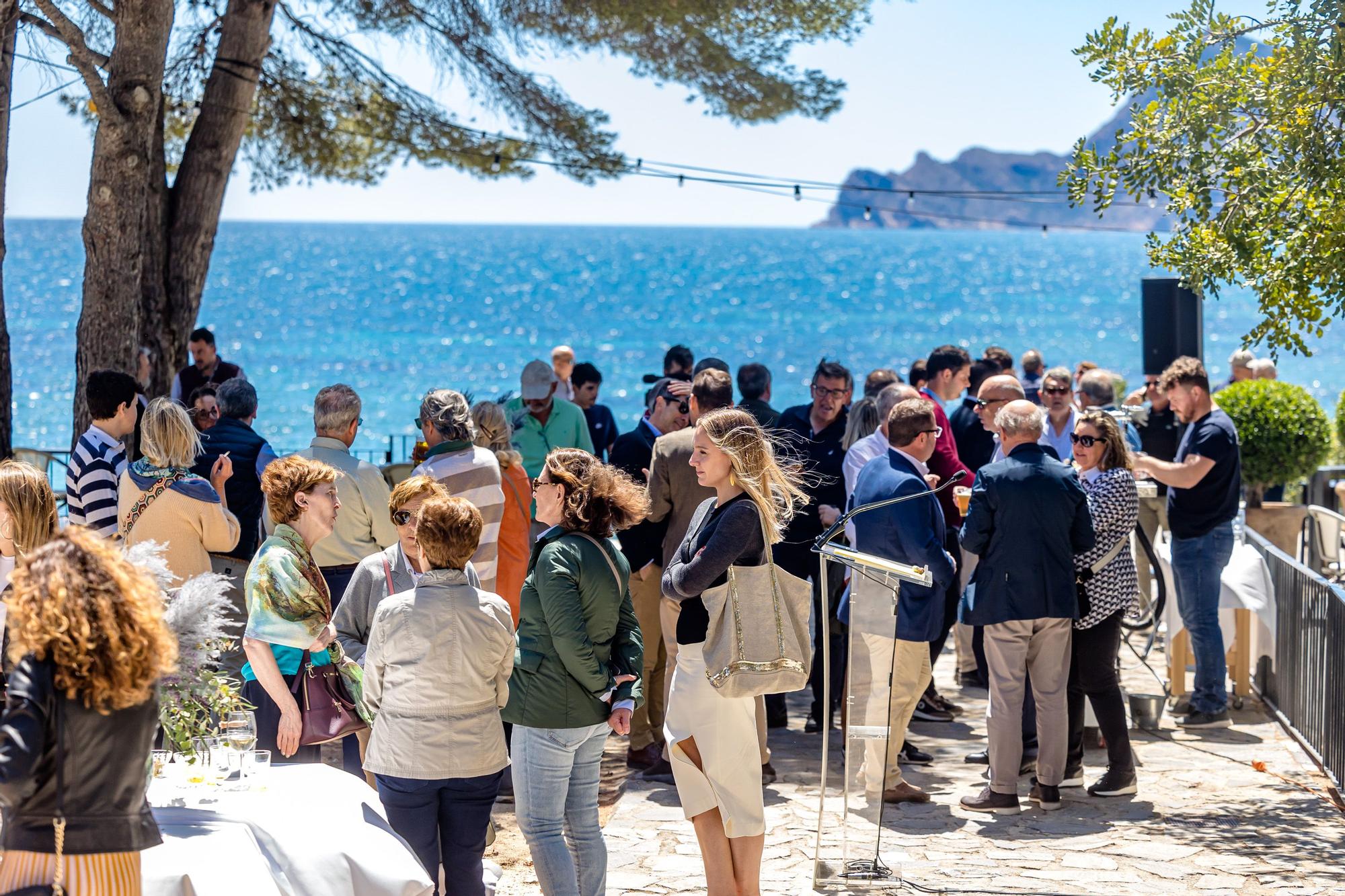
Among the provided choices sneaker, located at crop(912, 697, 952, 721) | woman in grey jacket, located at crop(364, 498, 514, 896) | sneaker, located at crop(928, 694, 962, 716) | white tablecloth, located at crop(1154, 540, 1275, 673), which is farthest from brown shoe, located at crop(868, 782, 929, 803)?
woman in grey jacket, located at crop(364, 498, 514, 896)

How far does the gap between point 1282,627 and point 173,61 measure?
894 cm

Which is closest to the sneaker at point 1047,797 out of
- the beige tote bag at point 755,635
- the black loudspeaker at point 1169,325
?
the beige tote bag at point 755,635

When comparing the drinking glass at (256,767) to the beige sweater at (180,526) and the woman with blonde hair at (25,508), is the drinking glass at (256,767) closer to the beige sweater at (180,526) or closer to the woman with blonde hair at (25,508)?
the woman with blonde hair at (25,508)

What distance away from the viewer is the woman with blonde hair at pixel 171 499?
546cm

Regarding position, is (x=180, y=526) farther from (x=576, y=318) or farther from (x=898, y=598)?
(x=576, y=318)

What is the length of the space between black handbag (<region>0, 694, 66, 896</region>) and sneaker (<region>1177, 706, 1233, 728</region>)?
20.1 feet

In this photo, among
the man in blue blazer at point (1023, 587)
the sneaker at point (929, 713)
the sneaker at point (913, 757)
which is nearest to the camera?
the man in blue blazer at point (1023, 587)

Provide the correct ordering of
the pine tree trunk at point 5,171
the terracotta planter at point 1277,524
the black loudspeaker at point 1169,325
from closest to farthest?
the pine tree trunk at point 5,171 < the terracotta planter at point 1277,524 < the black loudspeaker at point 1169,325

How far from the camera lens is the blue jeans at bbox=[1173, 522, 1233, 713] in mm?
7309

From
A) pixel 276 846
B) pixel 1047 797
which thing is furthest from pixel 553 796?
pixel 1047 797

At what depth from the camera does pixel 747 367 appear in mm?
7602

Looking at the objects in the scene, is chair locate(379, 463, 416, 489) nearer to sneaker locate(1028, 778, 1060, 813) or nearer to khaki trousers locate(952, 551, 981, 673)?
khaki trousers locate(952, 551, 981, 673)

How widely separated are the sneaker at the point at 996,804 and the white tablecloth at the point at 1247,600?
2189 mm

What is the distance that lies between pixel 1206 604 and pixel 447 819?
4885mm
